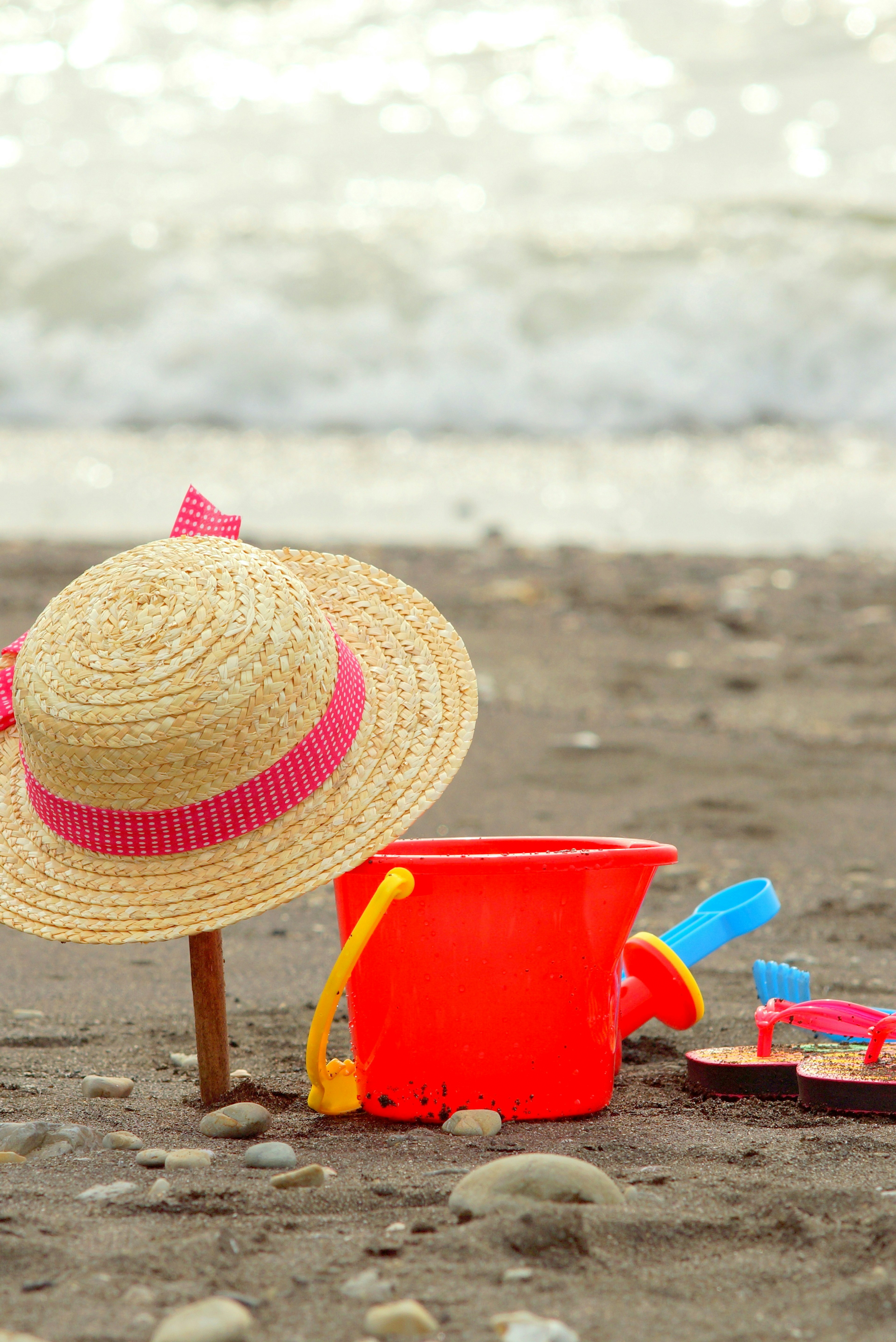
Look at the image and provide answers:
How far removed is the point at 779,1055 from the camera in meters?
2.14

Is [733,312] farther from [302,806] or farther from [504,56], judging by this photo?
[302,806]

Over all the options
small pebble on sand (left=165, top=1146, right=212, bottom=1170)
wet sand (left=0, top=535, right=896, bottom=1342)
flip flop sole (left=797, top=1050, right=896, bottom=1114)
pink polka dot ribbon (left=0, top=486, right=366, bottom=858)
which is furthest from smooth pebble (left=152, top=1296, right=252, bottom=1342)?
flip flop sole (left=797, top=1050, right=896, bottom=1114)

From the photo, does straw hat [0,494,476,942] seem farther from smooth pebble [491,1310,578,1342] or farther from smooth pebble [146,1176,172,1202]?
smooth pebble [491,1310,578,1342]

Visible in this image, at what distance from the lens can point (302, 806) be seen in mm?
1841

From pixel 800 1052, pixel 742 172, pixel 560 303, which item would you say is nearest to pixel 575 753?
pixel 800 1052

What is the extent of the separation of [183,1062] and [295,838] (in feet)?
2.35

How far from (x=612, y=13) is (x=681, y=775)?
15.2 metres

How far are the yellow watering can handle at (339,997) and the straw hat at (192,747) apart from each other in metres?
0.11

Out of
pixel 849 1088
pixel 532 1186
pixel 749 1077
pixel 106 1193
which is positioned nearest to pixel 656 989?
pixel 749 1077

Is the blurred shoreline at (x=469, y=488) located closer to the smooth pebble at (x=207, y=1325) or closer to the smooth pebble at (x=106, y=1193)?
the smooth pebble at (x=106, y=1193)

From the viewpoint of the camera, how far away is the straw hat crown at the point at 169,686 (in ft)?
5.76

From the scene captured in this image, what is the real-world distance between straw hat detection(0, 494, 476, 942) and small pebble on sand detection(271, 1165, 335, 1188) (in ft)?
1.05

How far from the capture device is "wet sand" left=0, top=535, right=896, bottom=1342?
1.31m

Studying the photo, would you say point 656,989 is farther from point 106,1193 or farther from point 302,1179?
point 106,1193
